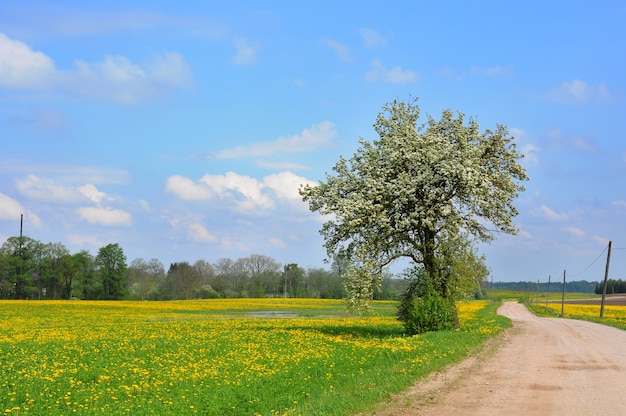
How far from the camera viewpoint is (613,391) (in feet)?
53.4

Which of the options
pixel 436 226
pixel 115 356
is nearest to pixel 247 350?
pixel 115 356

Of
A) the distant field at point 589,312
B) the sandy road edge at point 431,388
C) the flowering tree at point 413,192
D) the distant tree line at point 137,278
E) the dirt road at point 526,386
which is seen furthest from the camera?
the distant tree line at point 137,278

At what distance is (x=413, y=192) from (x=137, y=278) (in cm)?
14912

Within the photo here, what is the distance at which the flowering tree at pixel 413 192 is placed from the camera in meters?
33.0

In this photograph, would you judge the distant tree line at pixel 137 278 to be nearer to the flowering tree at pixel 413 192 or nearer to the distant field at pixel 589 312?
the distant field at pixel 589 312

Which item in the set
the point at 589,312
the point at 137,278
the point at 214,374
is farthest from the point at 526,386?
the point at 137,278

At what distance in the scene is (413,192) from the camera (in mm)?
33156

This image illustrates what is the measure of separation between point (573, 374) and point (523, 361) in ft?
11.5

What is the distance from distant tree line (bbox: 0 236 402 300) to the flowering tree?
233 ft

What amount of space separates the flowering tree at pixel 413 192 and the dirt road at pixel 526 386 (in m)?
9.14

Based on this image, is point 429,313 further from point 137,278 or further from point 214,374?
point 137,278

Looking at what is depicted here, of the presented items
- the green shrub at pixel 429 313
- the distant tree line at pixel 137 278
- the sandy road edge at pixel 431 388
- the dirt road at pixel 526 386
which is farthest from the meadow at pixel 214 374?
the distant tree line at pixel 137 278

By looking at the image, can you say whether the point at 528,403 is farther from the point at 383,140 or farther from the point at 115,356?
the point at 383,140

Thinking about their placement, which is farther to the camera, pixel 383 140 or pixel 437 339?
pixel 383 140
